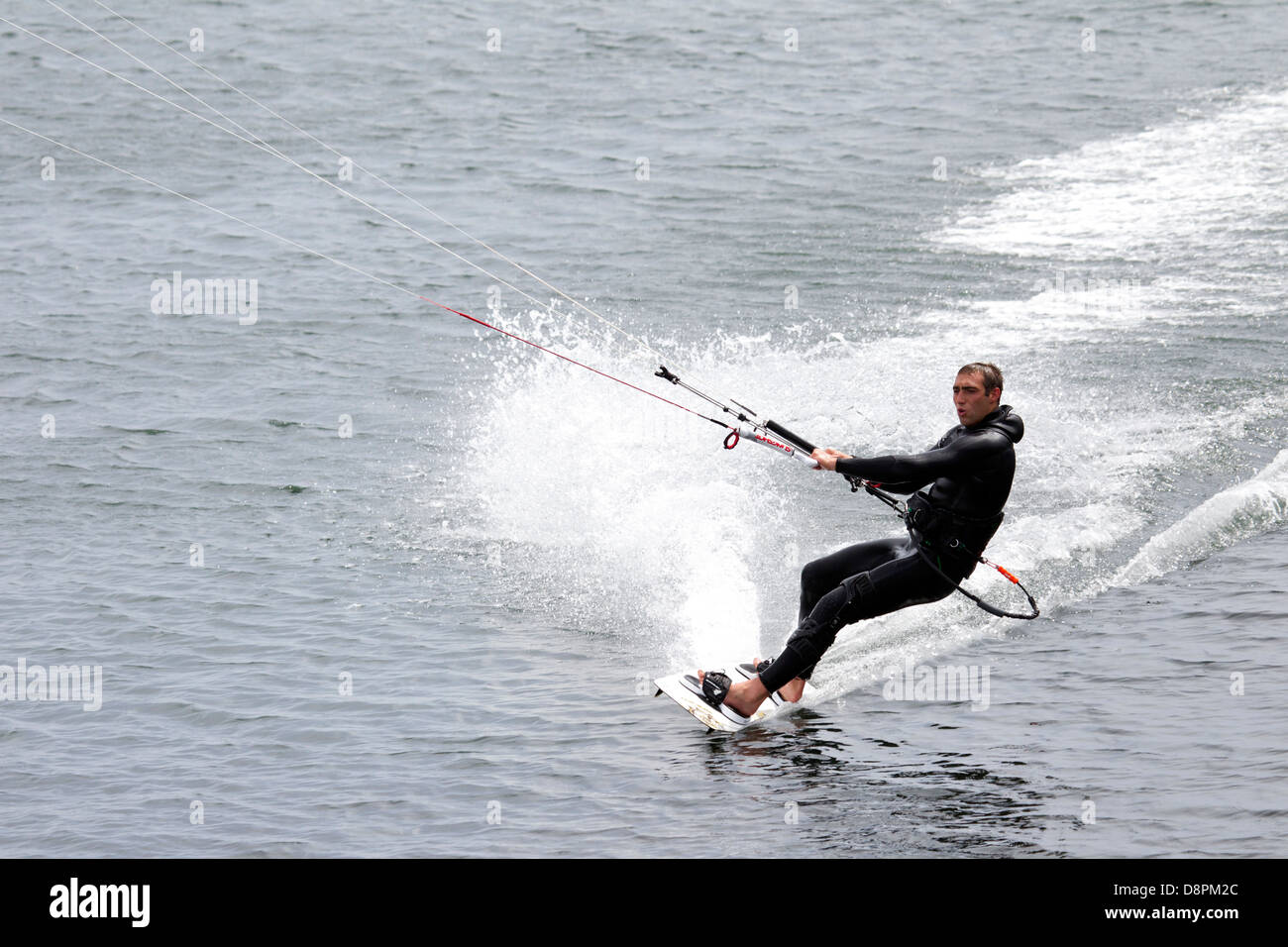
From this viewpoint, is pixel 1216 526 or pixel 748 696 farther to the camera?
pixel 1216 526

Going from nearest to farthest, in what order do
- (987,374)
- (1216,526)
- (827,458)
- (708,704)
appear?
(827,458), (987,374), (708,704), (1216,526)

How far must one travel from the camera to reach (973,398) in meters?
8.72

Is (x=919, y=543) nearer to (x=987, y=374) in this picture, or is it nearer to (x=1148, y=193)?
(x=987, y=374)

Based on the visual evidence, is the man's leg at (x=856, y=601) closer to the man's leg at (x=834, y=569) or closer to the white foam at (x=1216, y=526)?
the man's leg at (x=834, y=569)

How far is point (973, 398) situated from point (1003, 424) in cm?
26

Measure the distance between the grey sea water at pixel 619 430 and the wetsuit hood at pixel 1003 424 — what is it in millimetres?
1751

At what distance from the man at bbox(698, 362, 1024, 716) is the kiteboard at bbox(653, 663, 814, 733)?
0.06 meters

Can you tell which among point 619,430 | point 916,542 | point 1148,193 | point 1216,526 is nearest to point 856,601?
point 916,542

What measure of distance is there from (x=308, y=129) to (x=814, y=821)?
20436mm

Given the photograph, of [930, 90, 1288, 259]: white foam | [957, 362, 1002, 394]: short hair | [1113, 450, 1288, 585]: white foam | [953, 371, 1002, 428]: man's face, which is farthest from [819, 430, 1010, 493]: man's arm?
[930, 90, 1288, 259]: white foam

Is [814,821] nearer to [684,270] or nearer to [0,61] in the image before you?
[684,270]

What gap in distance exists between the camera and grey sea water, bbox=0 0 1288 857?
28.4 ft

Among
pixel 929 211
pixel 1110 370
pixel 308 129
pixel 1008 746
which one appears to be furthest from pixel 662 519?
pixel 308 129
